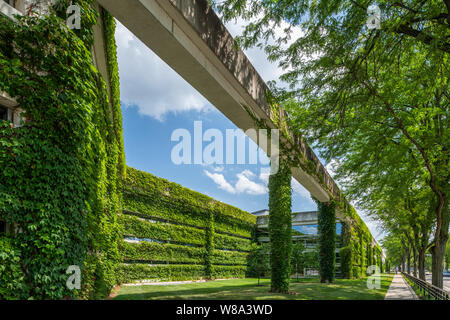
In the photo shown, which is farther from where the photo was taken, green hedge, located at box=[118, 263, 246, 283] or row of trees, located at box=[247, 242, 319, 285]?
row of trees, located at box=[247, 242, 319, 285]

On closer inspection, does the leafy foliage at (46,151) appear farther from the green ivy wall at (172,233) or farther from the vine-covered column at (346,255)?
the vine-covered column at (346,255)

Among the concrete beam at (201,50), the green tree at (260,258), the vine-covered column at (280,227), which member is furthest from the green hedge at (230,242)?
the concrete beam at (201,50)

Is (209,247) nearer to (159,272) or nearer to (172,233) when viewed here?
(172,233)

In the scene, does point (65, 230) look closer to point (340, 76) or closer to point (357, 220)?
point (340, 76)

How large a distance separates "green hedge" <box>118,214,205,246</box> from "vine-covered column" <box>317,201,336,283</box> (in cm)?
796

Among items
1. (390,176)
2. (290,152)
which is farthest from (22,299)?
(390,176)

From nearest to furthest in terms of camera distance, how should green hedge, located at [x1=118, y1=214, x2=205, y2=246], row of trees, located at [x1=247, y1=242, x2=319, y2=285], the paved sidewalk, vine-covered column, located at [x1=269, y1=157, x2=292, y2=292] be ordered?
vine-covered column, located at [x1=269, y1=157, x2=292, y2=292]
the paved sidewalk
green hedge, located at [x1=118, y1=214, x2=205, y2=246]
row of trees, located at [x1=247, y1=242, x2=319, y2=285]

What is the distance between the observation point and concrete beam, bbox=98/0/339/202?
5.25m

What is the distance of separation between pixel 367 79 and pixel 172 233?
1333 centimetres

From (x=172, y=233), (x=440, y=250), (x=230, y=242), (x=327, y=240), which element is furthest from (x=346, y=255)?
(x=172, y=233)

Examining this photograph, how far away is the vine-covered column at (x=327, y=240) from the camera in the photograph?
1900 cm

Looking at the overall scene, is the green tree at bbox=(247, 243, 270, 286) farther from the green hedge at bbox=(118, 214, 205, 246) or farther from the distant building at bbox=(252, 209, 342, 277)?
the distant building at bbox=(252, 209, 342, 277)

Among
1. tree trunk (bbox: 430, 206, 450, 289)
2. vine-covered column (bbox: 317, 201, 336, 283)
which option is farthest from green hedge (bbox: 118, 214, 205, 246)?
tree trunk (bbox: 430, 206, 450, 289)

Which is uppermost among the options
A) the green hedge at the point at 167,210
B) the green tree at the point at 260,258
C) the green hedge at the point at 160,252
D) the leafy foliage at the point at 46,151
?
the leafy foliage at the point at 46,151
